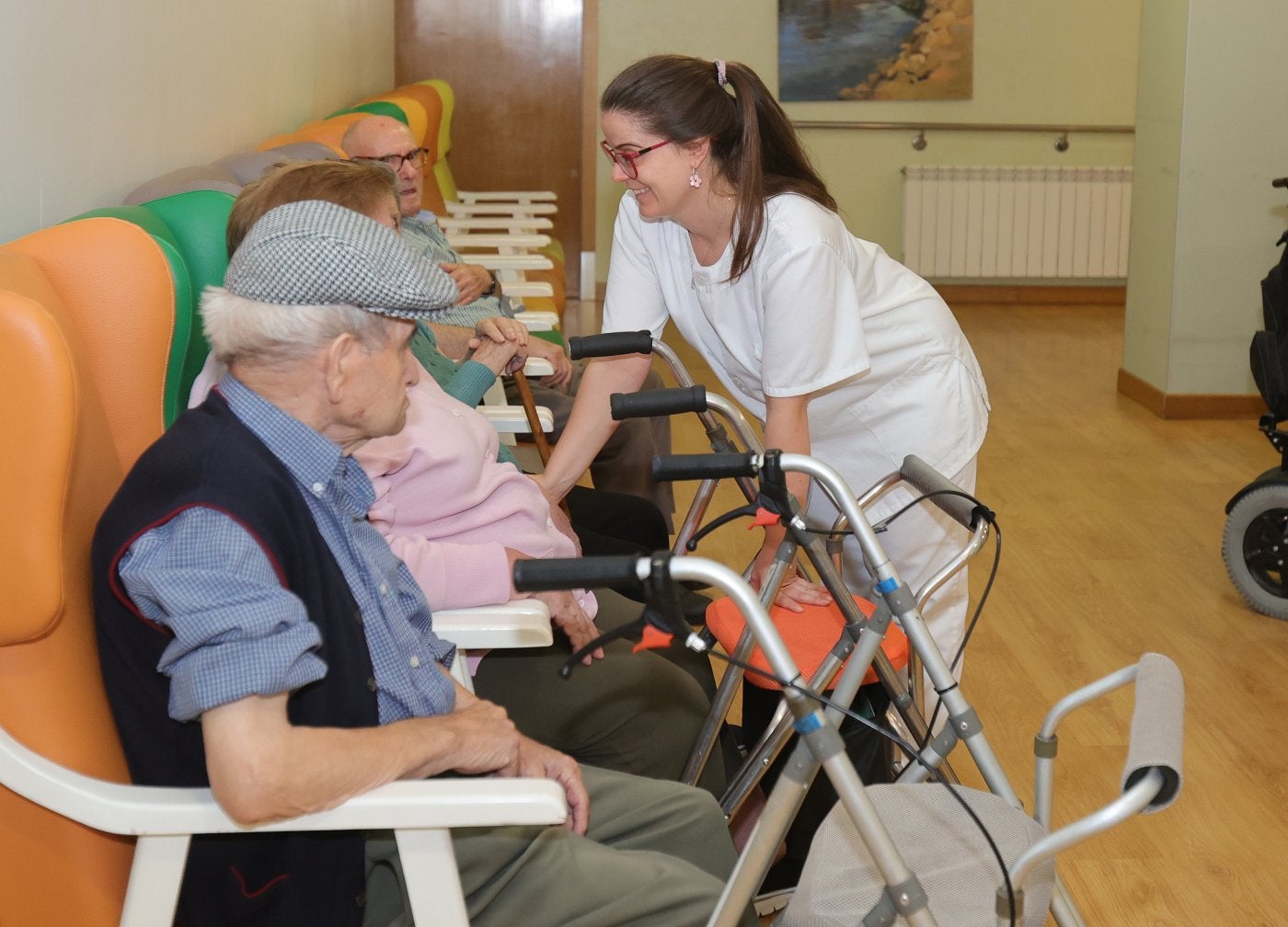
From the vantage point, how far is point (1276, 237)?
5.05 m

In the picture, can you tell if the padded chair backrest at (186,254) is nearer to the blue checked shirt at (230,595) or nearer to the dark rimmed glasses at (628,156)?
the blue checked shirt at (230,595)

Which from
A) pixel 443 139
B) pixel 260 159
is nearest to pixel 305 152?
pixel 260 159

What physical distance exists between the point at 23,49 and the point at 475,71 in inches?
227

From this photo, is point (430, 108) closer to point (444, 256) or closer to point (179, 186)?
point (444, 256)

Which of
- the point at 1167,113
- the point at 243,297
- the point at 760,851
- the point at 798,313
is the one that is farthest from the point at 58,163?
the point at 1167,113

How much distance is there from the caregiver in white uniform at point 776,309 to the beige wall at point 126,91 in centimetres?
81

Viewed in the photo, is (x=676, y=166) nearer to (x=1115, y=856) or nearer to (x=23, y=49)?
(x=23, y=49)

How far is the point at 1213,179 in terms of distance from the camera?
5043mm

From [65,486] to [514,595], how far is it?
2.42 ft

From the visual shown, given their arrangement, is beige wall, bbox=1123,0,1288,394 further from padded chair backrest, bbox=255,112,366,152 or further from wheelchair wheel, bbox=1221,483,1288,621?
padded chair backrest, bbox=255,112,366,152

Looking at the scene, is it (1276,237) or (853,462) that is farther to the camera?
(1276,237)

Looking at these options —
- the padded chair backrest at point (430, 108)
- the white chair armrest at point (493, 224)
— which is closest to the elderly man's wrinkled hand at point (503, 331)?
the white chair armrest at point (493, 224)

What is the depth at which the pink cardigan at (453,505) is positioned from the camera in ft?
6.04

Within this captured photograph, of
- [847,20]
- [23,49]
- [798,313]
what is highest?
[847,20]
